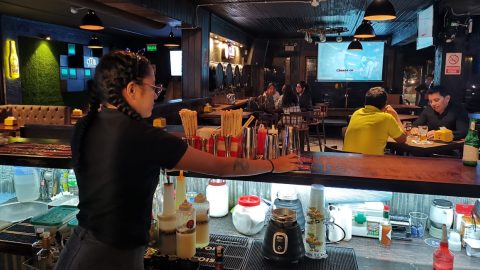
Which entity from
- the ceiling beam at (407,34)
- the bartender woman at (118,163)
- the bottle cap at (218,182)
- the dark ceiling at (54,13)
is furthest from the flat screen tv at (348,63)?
the bartender woman at (118,163)

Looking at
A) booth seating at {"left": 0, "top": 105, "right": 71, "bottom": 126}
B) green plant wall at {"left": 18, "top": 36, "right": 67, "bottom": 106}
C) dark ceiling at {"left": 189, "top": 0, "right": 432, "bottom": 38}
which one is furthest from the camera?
green plant wall at {"left": 18, "top": 36, "right": 67, "bottom": 106}

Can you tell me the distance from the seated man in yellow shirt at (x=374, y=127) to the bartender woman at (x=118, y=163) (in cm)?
271

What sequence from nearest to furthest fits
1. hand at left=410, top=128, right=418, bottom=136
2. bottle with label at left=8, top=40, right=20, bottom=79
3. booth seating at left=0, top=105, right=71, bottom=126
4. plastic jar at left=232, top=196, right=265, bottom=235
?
plastic jar at left=232, top=196, right=265, bottom=235, hand at left=410, top=128, right=418, bottom=136, booth seating at left=0, top=105, right=71, bottom=126, bottle with label at left=8, top=40, right=20, bottom=79

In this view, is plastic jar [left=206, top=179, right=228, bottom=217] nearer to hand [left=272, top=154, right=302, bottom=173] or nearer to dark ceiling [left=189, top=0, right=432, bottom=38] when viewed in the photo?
hand [left=272, top=154, right=302, bottom=173]

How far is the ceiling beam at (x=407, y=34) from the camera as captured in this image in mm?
9884

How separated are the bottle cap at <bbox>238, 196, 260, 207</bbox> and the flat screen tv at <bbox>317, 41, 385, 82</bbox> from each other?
11.9 m

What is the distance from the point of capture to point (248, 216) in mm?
2215

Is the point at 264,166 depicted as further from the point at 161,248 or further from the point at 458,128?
the point at 458,128

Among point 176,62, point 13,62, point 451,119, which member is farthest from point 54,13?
point 451,119

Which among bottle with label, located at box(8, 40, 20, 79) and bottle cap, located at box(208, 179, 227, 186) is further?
bottle with label, located at box(8, 40, 20, 79)

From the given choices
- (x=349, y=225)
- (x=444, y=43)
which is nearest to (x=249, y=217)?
(x=349, y=225)

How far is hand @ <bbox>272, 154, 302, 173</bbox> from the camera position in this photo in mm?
1807

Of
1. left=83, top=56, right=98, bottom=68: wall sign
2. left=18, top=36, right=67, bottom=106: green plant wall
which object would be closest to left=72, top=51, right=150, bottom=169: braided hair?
left=18, top=36, right=67, bottom=106: green plant wall

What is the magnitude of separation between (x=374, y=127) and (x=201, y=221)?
2401mm
